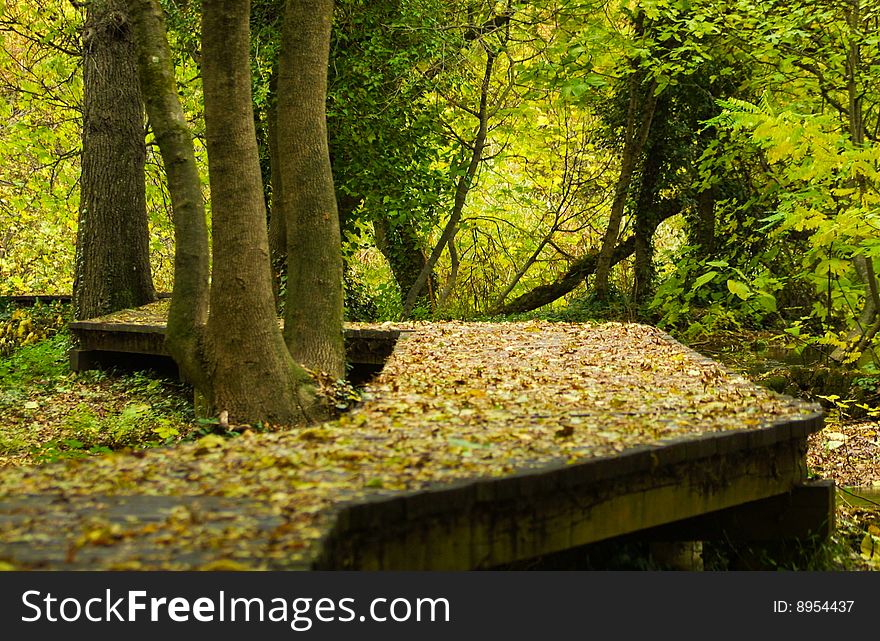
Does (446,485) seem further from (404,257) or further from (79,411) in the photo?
(404,257)

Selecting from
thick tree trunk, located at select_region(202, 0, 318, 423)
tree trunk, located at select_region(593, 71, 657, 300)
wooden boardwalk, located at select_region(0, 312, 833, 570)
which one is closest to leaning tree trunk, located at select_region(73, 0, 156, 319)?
thick tree trunk, located at select_region(202, 0, 318, 423)

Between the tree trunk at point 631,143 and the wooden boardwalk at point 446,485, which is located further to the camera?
the tree trunk at point 631,143

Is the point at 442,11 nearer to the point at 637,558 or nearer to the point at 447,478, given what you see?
the point at 637,558

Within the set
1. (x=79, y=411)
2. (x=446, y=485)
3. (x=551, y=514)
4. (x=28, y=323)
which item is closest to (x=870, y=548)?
(x=551, y=514)

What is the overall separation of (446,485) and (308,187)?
415 centimetres

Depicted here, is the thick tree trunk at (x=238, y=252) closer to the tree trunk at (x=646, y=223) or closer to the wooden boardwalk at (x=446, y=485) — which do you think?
the wooden boardwalk at (x=446, y=485)

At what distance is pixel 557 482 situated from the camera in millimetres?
3965

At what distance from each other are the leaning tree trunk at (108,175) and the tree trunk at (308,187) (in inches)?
242

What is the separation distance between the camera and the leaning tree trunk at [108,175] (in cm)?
1270

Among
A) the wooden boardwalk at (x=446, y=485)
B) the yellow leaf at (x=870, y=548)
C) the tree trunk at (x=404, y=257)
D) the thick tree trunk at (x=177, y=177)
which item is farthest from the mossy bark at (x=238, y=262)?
the tree trunk at (x=404, y=257)

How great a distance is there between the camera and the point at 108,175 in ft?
41.8

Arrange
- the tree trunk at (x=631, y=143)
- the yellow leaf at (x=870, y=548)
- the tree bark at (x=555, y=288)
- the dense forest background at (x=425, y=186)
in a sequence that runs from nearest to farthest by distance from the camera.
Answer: the yellow leaf at (x=870, y=548) → the dense forest background at (x=425, y=186) → the tree trunk at (x=631, y=143) → the tree bark at (x=555, y=288)

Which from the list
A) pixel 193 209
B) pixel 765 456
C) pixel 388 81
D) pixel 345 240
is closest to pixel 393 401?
pixel 765 456

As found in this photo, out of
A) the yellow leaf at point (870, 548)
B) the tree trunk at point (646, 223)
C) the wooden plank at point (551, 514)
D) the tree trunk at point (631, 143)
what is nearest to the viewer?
the wooden plank at point (551, 514)
